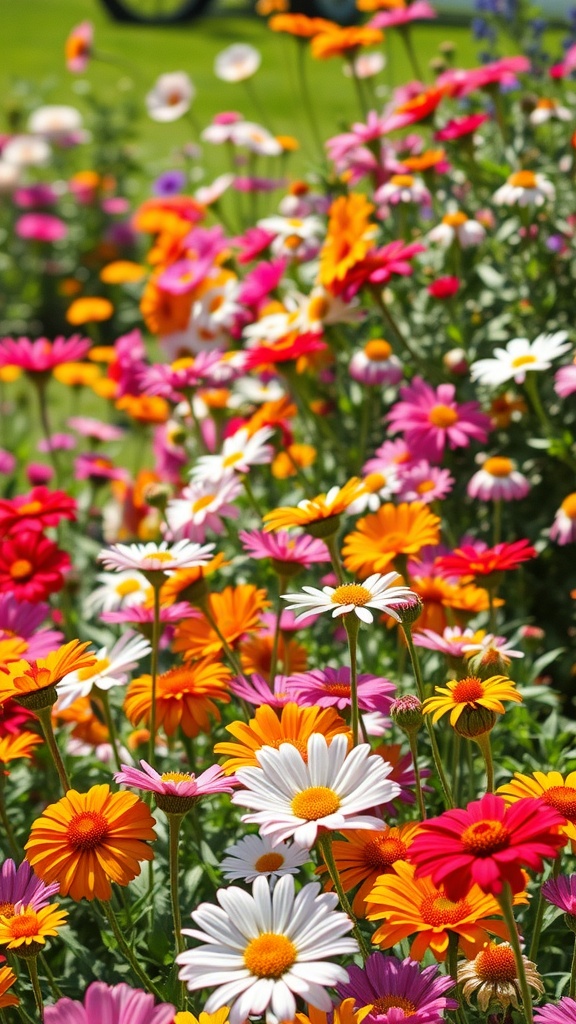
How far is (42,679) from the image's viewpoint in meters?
0.98

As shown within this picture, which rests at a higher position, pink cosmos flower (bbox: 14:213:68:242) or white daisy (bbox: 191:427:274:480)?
white daisy (bbox: 191:427:274:480)

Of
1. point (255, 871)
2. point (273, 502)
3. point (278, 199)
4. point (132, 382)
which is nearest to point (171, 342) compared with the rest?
point (132, 382)

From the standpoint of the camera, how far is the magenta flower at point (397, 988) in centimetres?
83

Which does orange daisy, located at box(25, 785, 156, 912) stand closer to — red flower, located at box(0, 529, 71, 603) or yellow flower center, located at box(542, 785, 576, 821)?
yellow flower center, located at box(542, 785, 576, 821)

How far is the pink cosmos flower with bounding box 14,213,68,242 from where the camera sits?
450 cm

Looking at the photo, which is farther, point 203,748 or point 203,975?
point 203,748

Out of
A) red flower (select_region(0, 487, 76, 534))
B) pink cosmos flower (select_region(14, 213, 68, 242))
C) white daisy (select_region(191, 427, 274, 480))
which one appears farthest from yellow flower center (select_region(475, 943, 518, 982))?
pink cosmos flower (select_region(14, 213, 68, 242))

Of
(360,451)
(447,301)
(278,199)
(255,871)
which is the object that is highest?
(255,871)

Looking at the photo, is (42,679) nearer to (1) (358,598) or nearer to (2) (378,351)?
(1) (358,598)

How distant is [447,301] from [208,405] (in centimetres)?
44

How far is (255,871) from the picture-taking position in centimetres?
90

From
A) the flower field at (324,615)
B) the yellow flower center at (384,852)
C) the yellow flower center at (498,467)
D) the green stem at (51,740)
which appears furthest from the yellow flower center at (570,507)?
the green stem at (51,740)

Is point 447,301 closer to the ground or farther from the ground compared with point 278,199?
farther from the ground

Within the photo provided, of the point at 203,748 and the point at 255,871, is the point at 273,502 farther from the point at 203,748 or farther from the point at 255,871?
the point at 255,871
